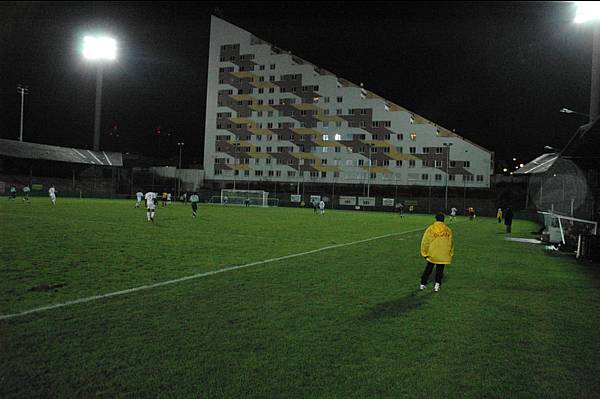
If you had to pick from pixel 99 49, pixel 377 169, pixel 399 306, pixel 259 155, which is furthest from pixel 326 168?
pixel 399 306

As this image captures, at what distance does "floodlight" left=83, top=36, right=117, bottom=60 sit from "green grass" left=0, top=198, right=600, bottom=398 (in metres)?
51.8

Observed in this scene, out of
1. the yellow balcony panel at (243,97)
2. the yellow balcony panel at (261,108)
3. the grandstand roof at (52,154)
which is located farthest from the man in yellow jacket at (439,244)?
the yellow balcony panel at (243,97)

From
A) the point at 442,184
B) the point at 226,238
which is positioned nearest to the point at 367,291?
the point at 226,238

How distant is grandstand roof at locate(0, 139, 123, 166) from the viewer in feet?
189

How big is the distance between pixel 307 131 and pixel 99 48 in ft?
117

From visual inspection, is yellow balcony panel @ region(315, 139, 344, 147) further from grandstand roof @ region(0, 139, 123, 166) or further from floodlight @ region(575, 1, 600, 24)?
floodlight @ region(575, 1, 600, 24)

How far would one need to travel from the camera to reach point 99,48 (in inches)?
2210

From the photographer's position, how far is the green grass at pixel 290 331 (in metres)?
4.33

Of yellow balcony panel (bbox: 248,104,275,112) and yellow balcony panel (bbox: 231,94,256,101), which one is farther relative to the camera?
yellow balcony panel (bbox: 231,94,256,101)

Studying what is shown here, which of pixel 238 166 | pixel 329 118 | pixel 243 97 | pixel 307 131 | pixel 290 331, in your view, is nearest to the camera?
pixel 290 331

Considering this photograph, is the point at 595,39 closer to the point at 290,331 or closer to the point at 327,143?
the point at 290,331

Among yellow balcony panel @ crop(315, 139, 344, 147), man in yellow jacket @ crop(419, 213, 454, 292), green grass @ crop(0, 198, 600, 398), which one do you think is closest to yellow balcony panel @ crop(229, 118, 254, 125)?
yellow balcony panel @ crop(315, 139, 344, 147)

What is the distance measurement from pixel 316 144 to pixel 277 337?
7319 cm

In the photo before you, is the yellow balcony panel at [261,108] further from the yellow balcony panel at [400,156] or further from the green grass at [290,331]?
the green grass at [290,331]
